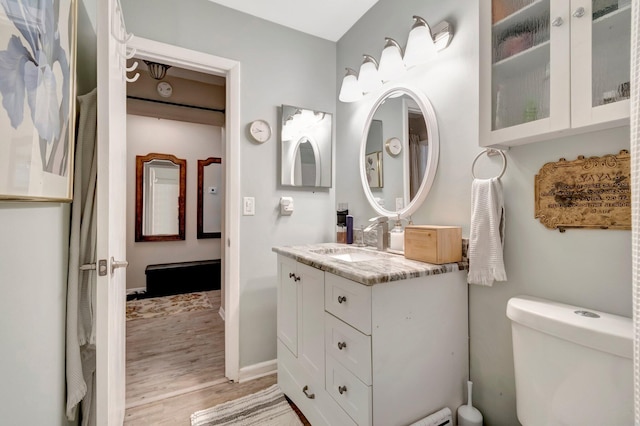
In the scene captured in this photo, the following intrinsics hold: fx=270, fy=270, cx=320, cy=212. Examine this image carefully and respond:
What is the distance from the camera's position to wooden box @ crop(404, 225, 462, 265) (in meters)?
1.20

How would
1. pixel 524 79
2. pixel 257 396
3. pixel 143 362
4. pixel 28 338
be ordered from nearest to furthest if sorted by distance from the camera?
pixel 28 338
pixel 524 79
pixel 257 396
pixel 143 362

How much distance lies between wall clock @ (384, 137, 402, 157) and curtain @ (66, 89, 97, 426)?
1.52 meters

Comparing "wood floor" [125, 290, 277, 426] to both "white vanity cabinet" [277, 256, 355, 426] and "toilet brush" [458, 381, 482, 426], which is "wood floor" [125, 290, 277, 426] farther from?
"toilet brush" [458, 381, 482, 426]

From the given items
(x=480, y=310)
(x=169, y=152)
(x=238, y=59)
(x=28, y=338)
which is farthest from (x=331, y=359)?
(x=169, y=152)

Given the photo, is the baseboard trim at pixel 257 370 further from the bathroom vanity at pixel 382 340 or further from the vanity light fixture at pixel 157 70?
the vanity light fixture at pixel 157 70

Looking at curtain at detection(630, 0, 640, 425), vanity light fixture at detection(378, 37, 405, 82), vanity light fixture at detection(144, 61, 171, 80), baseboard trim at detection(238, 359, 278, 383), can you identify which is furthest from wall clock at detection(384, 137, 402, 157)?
vanity light fixture at detection(144, 61, 171, 80)

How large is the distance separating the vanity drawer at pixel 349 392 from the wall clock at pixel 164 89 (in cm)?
317

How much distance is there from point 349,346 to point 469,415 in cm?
63

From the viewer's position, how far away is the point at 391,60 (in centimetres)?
160

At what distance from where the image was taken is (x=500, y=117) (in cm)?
105

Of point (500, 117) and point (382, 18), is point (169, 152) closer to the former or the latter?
point (382, 18)

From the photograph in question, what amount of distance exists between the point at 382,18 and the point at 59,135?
189 centimetres

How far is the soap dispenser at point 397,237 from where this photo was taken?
1.58 m

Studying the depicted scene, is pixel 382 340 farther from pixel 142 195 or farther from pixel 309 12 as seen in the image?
pixel 142 195
